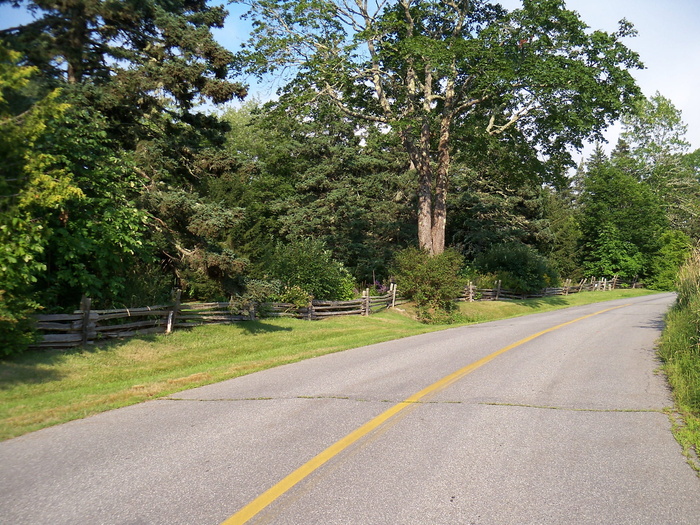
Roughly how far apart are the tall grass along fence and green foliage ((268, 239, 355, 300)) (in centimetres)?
98

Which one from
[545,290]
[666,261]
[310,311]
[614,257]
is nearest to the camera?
[310,311]

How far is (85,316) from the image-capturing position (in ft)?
36.8

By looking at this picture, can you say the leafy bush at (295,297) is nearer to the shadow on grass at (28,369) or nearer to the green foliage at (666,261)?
the shadow on grass at (28,369)

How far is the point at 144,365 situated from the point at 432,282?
49.7ft

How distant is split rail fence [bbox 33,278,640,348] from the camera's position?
35.7 feet

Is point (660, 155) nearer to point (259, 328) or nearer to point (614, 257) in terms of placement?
point (614, 257)

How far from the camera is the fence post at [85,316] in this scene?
1116cm

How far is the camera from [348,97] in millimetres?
27297

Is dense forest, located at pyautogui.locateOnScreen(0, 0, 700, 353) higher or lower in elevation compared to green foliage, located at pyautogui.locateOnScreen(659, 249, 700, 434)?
higher

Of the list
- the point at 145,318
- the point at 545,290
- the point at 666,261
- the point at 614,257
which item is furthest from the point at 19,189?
the point at 666,261

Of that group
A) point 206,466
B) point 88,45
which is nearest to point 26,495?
point 206,466

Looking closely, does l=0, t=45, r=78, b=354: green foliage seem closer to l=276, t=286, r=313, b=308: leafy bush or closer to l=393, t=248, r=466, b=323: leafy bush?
l=276, t=286, r=313, b=308: leafy bush

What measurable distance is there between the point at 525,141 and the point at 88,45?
21968mm

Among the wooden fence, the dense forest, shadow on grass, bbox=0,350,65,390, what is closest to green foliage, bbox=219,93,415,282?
the dense forest
